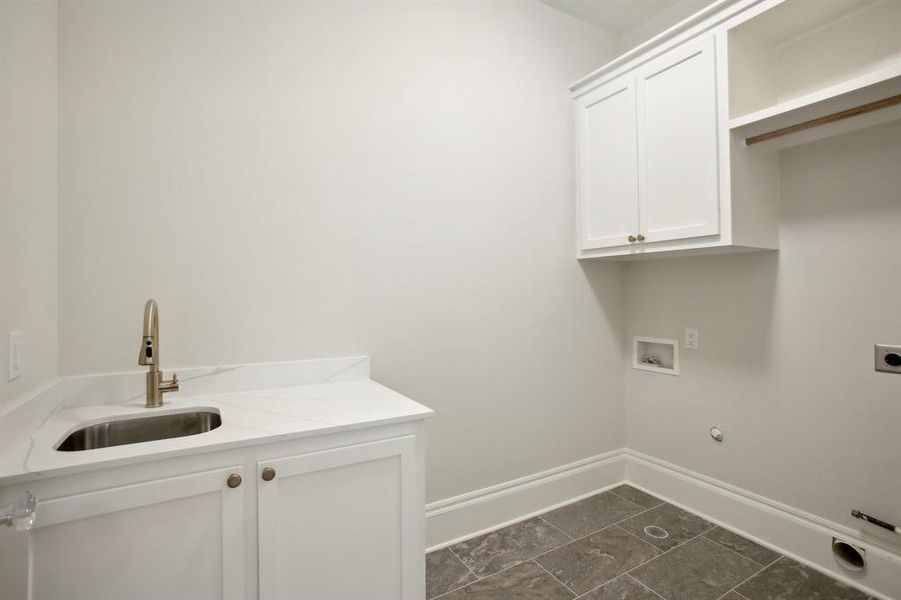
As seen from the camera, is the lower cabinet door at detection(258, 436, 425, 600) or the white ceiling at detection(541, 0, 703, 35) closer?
the lower cabinet door at detection(258, 436, 425, 600)

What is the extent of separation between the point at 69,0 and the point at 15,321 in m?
1.09

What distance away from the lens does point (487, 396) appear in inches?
90.0

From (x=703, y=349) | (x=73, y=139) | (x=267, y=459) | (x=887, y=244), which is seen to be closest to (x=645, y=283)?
(x=703, y=349)

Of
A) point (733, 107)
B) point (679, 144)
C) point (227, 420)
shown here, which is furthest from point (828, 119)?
point (227, 420)

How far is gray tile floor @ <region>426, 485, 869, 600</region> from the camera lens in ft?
5.72

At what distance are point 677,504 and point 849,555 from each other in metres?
0.73

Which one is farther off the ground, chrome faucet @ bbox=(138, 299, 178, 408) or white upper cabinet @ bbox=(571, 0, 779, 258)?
white upper cabinet @ bbox=(571, 0, 779, 258)

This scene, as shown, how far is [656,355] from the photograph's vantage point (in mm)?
2652

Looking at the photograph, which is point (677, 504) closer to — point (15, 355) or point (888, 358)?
point (888, 358)

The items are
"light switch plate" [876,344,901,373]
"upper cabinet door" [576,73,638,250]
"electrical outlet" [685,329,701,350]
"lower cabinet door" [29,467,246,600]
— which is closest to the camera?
"lower cabinet door" [29,467,246,600]

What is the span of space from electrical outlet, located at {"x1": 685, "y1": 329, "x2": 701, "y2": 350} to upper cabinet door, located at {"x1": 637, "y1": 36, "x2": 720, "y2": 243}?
636mm

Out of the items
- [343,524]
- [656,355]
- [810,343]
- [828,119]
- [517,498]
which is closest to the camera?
[343,524]

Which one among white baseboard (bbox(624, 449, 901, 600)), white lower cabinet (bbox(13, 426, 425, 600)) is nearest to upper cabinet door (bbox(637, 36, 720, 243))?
white baseboard (bbox(624, 449, 901, 600))

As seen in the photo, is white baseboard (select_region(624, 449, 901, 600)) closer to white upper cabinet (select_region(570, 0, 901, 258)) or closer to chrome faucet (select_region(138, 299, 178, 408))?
white upper cabinet (select_region(570, 0, 901, 258))
